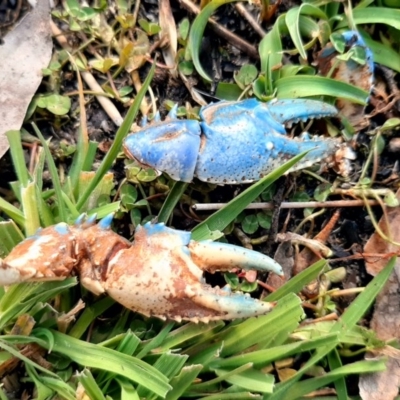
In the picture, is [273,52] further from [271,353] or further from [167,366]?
[167,366]

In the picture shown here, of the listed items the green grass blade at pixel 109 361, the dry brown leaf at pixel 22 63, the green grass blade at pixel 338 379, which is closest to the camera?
the green grass blade at pixel 109 361

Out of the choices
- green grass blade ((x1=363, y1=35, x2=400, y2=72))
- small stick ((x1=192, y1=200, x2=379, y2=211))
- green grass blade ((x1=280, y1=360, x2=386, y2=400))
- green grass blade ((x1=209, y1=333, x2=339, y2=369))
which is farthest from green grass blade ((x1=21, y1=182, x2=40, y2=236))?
green grass blade ((x1=363, y1=35, x2=400, y2=72))

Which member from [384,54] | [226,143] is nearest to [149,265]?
[226,143]

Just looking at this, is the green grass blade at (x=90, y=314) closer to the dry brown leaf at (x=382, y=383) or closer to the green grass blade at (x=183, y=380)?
the green grass blade at (x=183, y=380)

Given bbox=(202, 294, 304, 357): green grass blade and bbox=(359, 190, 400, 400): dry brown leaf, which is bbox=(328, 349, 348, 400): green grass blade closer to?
bbox=(359, 190, 400, 400): dry brown leaf

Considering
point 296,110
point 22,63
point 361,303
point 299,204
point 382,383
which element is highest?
point 22,63

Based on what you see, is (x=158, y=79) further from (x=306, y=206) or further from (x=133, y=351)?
(x=133, y=351)

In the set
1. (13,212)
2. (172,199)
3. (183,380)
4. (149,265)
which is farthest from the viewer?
(172,199)

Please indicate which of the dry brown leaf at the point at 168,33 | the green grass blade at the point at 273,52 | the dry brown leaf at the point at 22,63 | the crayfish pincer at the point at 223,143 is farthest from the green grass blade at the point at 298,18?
the dry brown leaf at the point at 22,63
